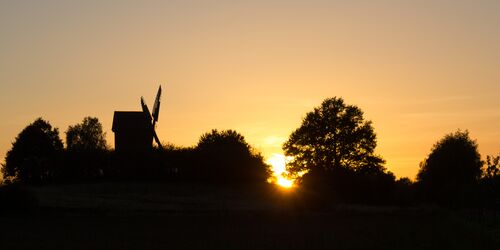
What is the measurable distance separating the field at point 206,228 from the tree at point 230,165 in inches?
571

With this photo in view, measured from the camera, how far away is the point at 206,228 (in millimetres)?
35781

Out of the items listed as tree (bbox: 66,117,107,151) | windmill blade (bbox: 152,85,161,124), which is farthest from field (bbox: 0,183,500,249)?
tree (bbox: 66,117,107,151)

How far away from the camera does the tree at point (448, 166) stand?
98.1 metres

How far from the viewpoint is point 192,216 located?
43.9m

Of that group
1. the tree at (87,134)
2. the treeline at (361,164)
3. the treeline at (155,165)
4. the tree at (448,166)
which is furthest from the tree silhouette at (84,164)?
the tree at (87,134)

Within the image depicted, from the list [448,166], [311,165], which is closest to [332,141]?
[311,165]

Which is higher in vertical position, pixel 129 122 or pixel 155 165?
pixel 129 122

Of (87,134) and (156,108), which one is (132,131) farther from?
(87,134)

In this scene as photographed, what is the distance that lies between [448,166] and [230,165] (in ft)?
125

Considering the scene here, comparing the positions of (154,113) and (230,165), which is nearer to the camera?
(230,165)

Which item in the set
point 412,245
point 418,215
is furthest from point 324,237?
point 418,215

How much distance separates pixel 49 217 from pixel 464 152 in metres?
74.7

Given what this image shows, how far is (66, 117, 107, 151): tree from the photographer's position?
137500 mm

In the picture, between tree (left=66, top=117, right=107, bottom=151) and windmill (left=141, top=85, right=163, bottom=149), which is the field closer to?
windmill (left=141, top=85, right=163, bottom=149)
